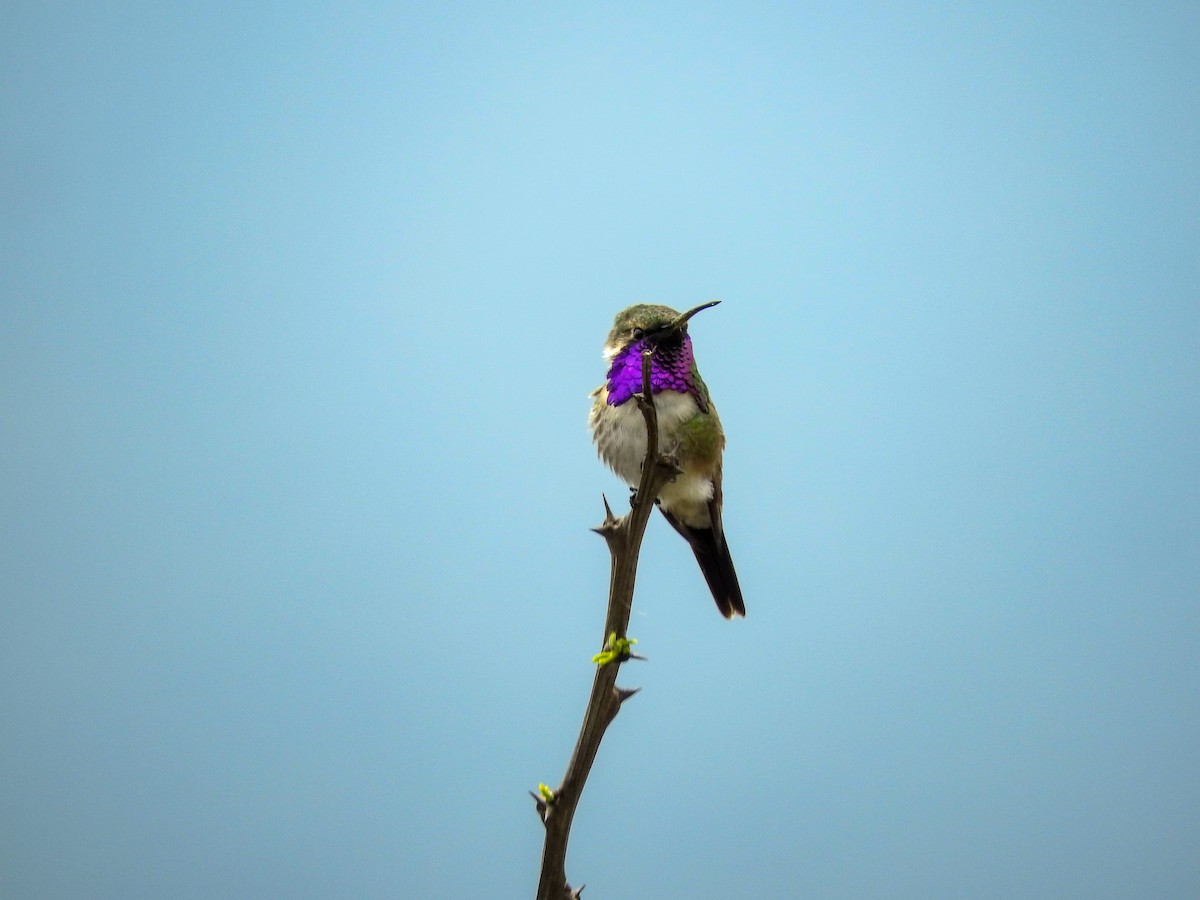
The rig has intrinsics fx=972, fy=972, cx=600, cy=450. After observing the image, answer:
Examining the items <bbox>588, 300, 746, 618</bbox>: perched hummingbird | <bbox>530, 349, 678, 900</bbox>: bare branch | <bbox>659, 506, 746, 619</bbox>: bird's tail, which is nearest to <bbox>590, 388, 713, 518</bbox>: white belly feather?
<bbox>588, 300, 746, 618</bbox>: perched hummingbird

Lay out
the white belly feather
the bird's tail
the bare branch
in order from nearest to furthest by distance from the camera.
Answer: the bare branch → the white belly feather → the bird's tail

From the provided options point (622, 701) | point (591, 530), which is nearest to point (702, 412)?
point (591, 530)

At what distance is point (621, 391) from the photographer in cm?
356

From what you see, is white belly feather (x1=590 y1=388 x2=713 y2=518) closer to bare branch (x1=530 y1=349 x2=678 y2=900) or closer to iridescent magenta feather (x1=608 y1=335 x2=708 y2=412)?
iridescent magenta feather (x1=608 y1=335 x2=708 y2=412)

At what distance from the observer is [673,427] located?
137 inches

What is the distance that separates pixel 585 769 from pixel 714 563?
2.02m

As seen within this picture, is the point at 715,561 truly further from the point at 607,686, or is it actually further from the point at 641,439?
the point at 607,686

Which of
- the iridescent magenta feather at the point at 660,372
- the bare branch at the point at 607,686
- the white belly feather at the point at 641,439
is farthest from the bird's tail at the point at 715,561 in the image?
the bare branch at the point at 607,686

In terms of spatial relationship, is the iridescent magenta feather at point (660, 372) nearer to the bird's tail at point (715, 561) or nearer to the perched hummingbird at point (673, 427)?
the perched hummingbird at point (673, 427)

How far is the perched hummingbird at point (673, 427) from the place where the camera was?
11.5ft

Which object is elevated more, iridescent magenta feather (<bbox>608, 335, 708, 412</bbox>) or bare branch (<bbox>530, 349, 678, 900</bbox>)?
iridescent magenta feather (<bbox>608, 335, 708, 412</bbox>)

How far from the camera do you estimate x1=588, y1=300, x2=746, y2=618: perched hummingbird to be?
350 cm

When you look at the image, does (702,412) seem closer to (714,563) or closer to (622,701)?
(714,563)

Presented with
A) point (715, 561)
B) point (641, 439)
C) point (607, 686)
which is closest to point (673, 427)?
point (641, 439)
